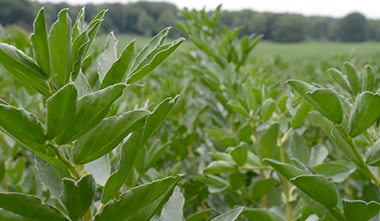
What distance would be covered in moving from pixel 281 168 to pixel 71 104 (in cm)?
32

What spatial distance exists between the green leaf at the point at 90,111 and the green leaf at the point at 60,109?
13 mm

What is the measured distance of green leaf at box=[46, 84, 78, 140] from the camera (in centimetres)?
33

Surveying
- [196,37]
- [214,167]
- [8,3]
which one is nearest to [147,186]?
[214,167]

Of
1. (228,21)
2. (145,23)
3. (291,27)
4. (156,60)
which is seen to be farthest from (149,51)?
(291,27)

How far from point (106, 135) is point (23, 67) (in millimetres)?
132

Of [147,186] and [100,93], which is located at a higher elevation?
[100,93]

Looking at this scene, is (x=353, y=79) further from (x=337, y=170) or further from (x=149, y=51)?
(x=149, y=51)

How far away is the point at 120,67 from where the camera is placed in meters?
0.40

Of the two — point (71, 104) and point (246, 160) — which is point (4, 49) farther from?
→ point (246, 160)

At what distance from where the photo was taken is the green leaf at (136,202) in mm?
372

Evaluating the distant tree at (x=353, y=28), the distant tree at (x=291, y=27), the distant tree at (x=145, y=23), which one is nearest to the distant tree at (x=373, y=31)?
the distant tree at (x=353, y=28)

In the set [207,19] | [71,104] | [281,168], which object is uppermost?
[207,19]

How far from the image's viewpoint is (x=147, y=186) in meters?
0.37

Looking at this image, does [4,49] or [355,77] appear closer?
[4,49]
